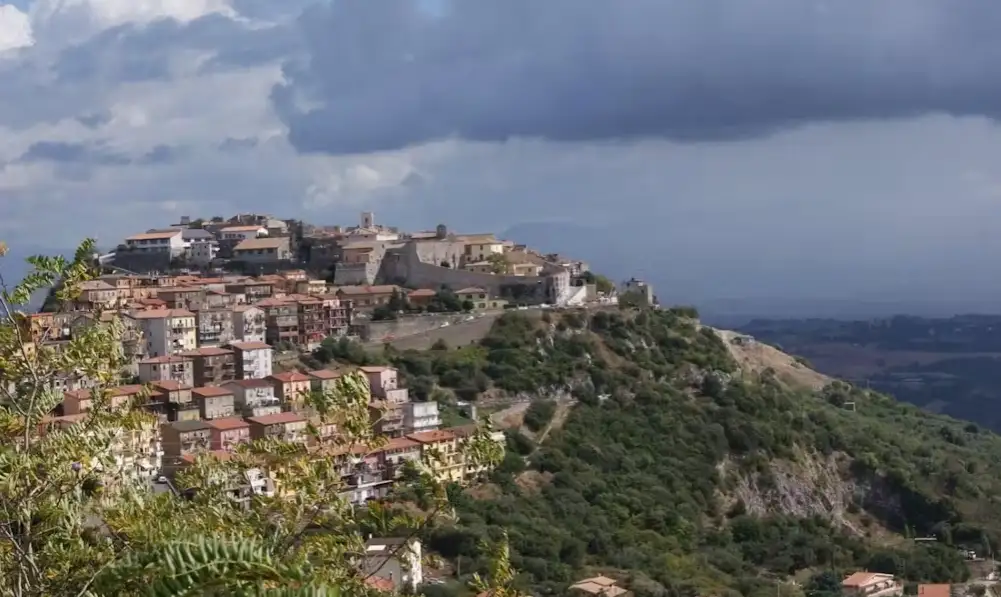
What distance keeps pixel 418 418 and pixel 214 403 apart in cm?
661

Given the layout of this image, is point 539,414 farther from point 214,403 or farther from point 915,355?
point 915,355

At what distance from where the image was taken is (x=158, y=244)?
65.5m

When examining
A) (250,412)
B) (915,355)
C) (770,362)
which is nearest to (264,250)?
(250,412)

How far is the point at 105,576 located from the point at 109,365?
3191 millimetres

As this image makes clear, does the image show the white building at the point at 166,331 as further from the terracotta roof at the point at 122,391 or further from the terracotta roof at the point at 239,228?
the terracotta roof at the point at 122,391

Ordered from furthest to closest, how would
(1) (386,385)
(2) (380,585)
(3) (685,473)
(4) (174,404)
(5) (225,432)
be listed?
(3) (685,473) < (1) (386,385) < (4) (174,404) < (5) (225,432) < (2) (380,585)

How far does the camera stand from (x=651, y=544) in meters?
37.4

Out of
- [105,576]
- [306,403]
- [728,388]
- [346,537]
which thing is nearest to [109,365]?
[306,403]

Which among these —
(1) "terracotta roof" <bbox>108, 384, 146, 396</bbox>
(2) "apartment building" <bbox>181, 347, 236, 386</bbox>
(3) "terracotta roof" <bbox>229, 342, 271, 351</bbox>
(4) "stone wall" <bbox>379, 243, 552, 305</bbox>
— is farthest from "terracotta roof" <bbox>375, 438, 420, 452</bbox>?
(4) "stone wall" <bbox>379, 243, 552, 305</bbox>

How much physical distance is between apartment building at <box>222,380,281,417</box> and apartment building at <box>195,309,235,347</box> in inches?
254

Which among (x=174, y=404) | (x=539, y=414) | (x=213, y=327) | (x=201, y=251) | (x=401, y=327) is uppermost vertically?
(x=201, y=251)

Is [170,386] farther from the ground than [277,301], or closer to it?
closer to it

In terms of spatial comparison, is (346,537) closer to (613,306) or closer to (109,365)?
(109,365)

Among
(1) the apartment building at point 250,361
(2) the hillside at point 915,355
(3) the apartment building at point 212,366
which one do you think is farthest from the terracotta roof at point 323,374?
(2) the hillside at point 915,355
